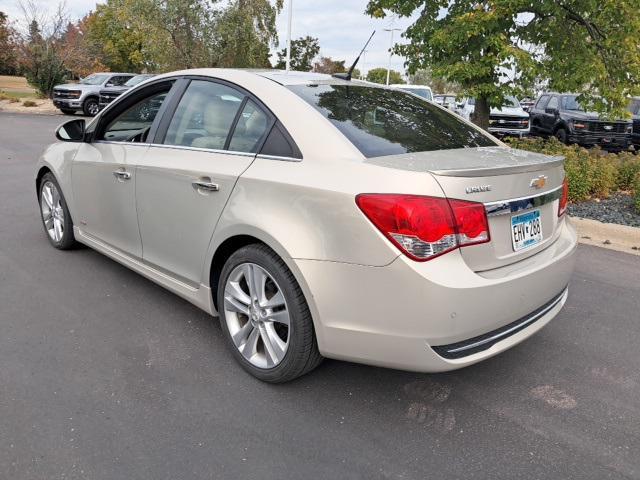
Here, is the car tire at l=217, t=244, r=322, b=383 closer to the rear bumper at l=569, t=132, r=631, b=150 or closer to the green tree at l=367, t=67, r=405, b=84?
the rear bumper at l=569, t=132, r=631, b=150

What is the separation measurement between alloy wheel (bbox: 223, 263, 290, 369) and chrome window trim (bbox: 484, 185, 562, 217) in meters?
1.07

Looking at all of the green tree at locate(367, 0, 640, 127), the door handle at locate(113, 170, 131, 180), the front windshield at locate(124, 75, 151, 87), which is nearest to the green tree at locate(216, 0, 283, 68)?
the front windshield at locate(124, 75, 151, 87)

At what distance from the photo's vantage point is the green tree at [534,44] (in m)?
7.04

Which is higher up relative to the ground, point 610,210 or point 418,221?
point 418,221

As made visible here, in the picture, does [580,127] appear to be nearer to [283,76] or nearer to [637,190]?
[637,190]

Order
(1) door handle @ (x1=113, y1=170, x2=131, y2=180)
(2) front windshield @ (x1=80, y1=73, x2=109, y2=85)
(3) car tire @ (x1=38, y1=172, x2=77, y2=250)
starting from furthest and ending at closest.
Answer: (2) front windshield @ (x1=80, y1=73, x2=109, y2=85) → (3) car tire @ (x1=38, y1=172, x2=77, y2=250) → (1) door handle @ (x1=113, y1=170, x2=131, y2=180)

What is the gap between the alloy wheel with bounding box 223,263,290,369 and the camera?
2.72m

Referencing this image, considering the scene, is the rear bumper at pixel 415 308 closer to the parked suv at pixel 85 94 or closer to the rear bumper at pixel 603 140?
the rear bumper at pixel 603 140

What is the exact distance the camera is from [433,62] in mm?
8516

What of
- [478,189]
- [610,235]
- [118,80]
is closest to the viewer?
[478,189]

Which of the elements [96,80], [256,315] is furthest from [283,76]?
[96,80]

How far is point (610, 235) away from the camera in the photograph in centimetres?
582

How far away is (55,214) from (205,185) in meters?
2.58

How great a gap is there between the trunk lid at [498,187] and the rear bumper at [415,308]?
0.30 ft
